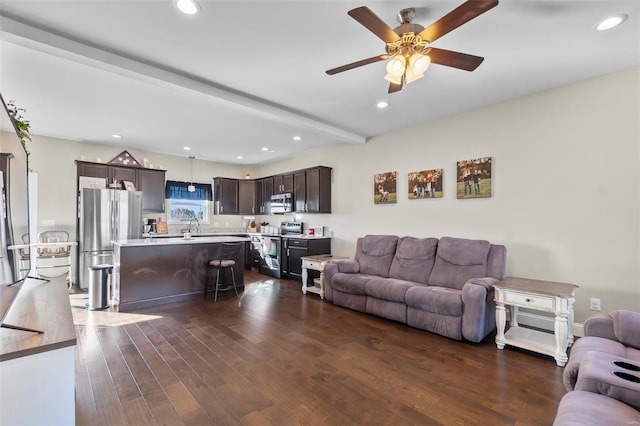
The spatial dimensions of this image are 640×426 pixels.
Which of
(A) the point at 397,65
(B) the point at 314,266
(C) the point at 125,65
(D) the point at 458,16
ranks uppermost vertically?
(C) the point at 125,65

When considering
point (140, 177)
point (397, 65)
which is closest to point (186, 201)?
point (140, 177)

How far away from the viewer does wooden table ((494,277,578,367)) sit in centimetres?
267

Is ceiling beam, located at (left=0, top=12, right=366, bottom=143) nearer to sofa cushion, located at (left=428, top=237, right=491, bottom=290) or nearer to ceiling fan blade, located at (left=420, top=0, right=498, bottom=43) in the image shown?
ceiling fan blade, located at (left=420, top=0, right=498, bottom=43)

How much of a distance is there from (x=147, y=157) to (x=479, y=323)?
7058mm

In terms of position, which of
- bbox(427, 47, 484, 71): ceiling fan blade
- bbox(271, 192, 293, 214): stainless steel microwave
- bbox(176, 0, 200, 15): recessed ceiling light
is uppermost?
bbox(176, 0, 200, 15): recessed ceiling light

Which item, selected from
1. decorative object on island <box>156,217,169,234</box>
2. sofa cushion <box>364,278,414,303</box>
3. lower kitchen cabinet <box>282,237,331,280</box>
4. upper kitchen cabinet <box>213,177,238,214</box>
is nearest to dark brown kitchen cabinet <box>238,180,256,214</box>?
upper kitchen cabinet <box>213,177,238,214</box>

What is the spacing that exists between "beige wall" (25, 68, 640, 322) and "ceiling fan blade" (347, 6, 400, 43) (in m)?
1.89

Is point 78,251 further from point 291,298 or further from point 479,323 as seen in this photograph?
point 479,323

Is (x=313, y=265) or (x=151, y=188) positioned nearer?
(x=313, y=265)

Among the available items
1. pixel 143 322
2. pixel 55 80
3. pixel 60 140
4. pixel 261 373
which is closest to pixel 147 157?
pixel 60 140

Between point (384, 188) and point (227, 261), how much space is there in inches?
115

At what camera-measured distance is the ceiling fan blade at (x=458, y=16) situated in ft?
5.48

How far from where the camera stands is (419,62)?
7.04 feet

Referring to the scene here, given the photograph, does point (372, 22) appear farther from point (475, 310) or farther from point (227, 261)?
point (227, 261)
